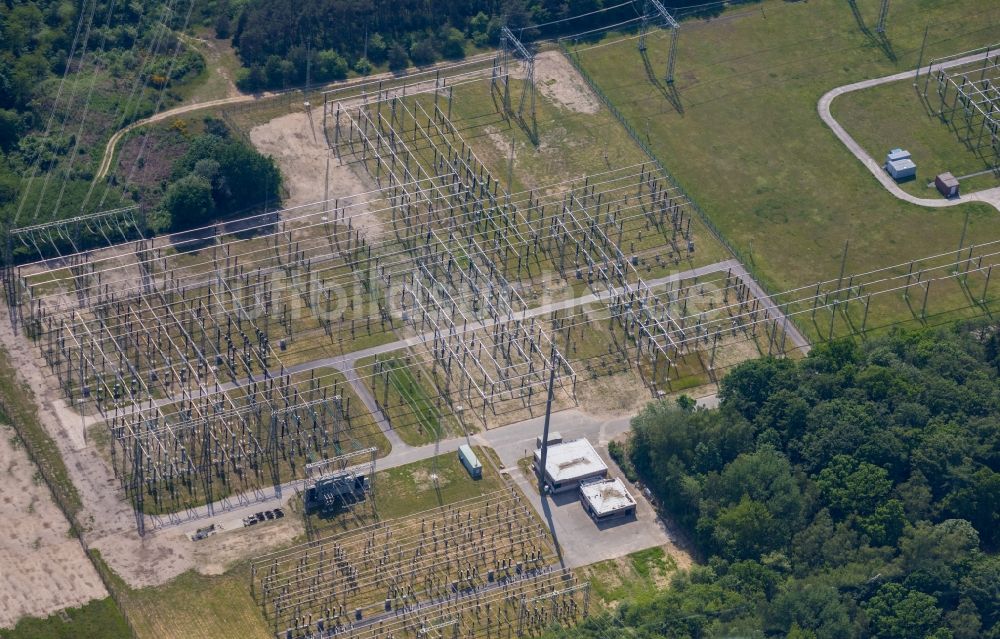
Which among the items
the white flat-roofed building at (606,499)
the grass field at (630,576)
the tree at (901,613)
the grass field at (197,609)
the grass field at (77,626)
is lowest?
the grass field at (630,576)

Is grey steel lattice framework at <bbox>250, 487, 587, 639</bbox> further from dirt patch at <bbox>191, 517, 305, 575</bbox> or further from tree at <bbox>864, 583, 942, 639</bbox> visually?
tree at <bbox>864, 583, 942, 639</bbox>

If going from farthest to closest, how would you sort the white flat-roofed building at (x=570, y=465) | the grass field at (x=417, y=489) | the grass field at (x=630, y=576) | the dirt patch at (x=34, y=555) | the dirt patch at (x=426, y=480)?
the dirt patch at (x=426, y=480) → the white flat-roofed building at (x=570, y=465) → the grass field at (x=417, y=489) → the grass field at (x=630, y=576) → the dirt patch at (x=34, y=555)

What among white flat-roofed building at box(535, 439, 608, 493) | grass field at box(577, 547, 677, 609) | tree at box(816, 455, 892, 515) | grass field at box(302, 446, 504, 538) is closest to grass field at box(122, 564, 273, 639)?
grass field at box(302, 446, 504, 538)

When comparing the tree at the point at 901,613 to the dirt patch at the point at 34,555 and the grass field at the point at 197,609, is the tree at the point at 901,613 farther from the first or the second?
the dirt patch at the point at 34,555

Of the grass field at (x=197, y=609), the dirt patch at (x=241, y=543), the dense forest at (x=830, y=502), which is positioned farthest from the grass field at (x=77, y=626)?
the dense forest at (x=830, y=502)

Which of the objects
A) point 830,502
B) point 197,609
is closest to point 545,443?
point 830,502
